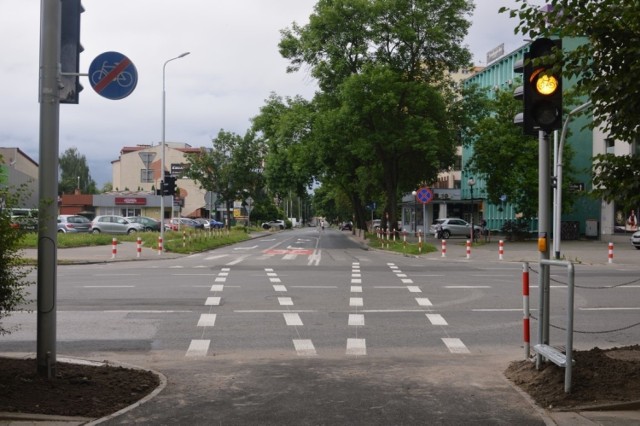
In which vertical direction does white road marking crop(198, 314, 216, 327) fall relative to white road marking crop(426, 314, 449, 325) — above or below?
below

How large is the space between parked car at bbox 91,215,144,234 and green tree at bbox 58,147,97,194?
9168 cm

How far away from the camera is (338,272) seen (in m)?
19.7

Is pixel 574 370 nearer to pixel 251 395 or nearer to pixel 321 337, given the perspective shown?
pixel 251 395

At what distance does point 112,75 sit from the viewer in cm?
724

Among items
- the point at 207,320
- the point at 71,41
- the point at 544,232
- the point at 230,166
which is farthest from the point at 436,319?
the point at 230,166

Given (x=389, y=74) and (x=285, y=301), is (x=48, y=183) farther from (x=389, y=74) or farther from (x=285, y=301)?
(x=389, y=74)

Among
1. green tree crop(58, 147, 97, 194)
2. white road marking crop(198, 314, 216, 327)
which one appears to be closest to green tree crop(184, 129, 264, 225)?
white road marking crop(198, 314, 216, 327)

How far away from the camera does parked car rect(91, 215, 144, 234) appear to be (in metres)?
49.1

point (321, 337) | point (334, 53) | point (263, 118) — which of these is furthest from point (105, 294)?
point (263, 118)

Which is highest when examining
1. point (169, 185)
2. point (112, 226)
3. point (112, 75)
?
point (112, 75)

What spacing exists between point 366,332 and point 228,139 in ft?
191

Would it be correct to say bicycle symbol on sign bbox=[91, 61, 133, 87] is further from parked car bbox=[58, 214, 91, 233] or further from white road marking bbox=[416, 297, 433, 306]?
parked car bbox=[58, 214, 91, 233]

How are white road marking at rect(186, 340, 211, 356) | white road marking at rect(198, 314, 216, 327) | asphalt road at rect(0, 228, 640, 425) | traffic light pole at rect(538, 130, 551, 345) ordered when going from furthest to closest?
white road marking at rect(198, 314, 216, 327)
white road marking at rect(186, 340, 211, 356)
traffic light pole at rect(538, 130, 551, 345)
asphalt road at rect(0, 228, 640, 425)

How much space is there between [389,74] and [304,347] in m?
28.7
